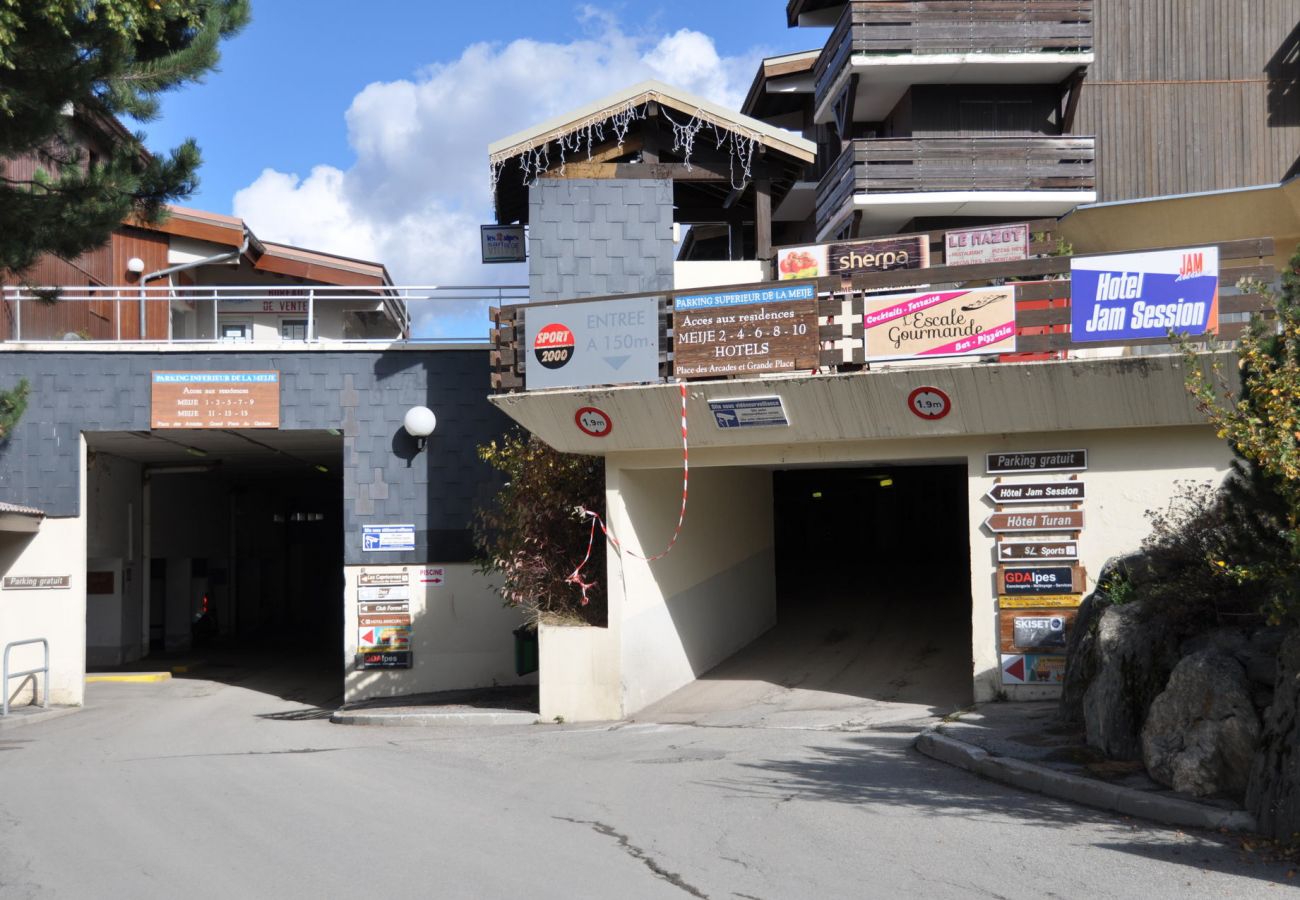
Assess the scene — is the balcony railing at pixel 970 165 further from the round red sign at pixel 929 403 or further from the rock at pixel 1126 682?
the rock at pixel 1126 682

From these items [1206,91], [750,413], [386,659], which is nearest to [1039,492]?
[750,413]

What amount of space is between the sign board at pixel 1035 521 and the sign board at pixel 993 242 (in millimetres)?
3232

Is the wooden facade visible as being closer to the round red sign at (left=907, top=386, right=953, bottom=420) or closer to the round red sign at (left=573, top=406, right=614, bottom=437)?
the round red sign at (left=907, top=386, right=953, bottom=420)

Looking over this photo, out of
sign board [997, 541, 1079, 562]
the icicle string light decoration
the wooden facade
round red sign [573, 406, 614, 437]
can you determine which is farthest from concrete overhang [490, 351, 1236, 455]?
the wooden facade

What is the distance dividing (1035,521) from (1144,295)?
8.53ft

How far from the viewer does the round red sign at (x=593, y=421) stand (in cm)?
1443

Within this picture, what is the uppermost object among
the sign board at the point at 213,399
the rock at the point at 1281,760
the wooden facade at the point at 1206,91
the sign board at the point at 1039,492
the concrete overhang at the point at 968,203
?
the wooden facade at the point at 1206,91

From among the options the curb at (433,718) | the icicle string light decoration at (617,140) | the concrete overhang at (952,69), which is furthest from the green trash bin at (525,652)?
the concrete overhang at (952,69)

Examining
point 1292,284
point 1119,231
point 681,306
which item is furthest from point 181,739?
point 1119,231

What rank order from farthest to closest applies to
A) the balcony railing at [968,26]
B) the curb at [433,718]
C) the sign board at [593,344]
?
the balcony railing at [968,26] < the curb at [433,718] < the sign board at [593,344]

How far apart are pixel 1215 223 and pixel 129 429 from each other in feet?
55.7

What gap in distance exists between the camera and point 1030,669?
13312mm

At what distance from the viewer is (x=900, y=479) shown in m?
27.2

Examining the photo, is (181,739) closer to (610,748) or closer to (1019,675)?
(610,748)
